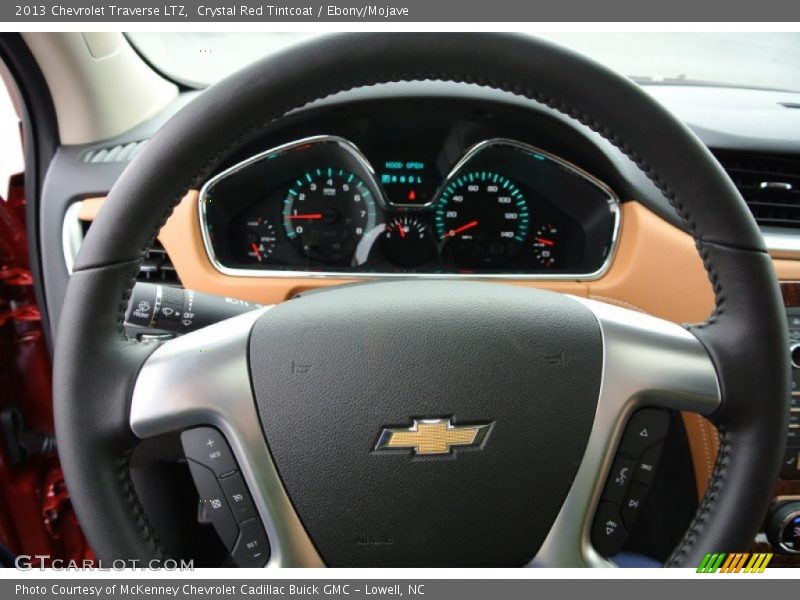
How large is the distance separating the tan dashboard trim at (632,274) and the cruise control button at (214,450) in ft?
2.36

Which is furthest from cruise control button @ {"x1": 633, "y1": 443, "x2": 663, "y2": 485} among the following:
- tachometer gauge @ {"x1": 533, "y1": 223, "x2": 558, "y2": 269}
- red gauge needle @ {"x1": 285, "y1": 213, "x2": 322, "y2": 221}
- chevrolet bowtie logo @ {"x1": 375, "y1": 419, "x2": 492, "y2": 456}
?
red gauge needle @ {"x1": 285, "y1": 213, "x2": 322, "y2": 221}

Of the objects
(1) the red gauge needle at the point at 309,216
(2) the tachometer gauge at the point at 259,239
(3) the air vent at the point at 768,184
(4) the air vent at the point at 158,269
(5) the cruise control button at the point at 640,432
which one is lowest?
(5) the cruise control button at the point at 640,432

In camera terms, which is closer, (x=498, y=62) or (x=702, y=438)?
(x=498, y=62)

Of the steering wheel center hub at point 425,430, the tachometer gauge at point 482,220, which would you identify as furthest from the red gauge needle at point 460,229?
the steering wheel center hub at point 425,430

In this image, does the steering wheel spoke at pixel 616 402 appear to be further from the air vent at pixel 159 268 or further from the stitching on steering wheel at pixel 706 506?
the air vent at pixel 159 268

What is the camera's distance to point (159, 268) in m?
1.52

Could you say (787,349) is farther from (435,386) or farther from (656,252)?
(656,252)

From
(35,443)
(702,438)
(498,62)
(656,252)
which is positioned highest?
(498,62)

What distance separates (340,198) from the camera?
1.61m

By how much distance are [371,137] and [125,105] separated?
0.55m

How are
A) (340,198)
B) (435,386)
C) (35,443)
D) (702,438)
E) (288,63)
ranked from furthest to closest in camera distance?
→ 1. (340,198)
2. (35,443)
3. (702,438)
4. (435,386)
5. (288,63)

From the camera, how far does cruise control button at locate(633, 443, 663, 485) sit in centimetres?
85

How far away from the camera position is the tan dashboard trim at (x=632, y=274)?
1.45m

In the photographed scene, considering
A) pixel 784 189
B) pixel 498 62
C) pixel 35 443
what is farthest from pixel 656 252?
pixel 35 443
